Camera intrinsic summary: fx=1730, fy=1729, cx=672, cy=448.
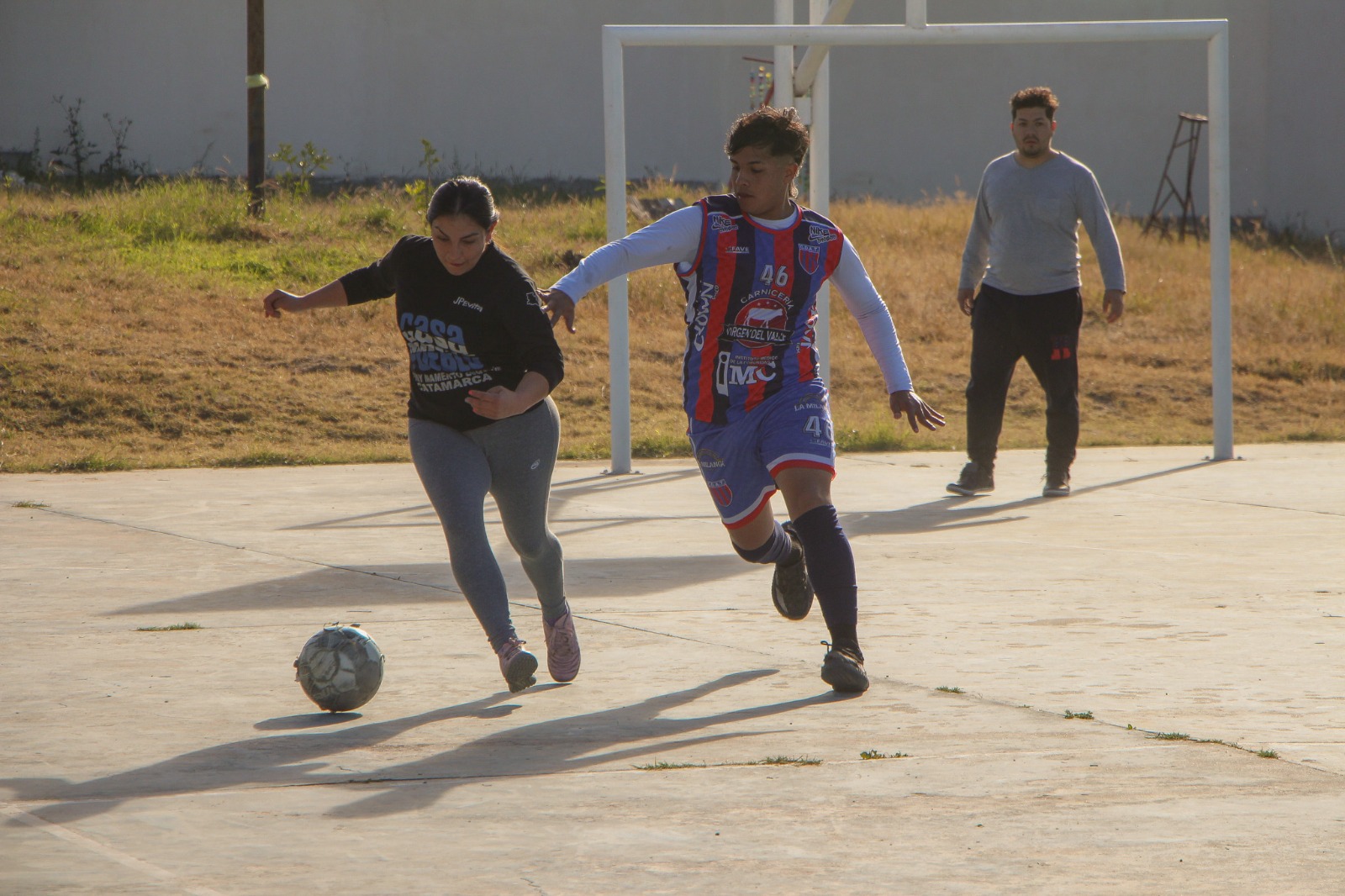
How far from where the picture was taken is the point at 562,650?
505 centimetres

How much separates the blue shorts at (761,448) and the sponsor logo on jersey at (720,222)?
1.72ft

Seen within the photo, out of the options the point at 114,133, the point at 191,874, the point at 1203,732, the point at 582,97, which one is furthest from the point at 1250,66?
the point at 191,874

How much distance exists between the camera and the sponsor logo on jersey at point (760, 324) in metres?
5.19

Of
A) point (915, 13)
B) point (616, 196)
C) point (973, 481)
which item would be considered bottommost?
point (973, 481)

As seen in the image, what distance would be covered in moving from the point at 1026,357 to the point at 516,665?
5425 millimetres

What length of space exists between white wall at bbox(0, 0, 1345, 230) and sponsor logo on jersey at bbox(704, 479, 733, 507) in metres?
17.1

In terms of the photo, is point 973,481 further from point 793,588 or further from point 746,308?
point 746,308

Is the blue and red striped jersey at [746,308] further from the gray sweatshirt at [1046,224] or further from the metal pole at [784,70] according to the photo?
the metal pole at [784,70]

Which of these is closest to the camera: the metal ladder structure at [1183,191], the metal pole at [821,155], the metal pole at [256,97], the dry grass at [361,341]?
the metal pole at [821,155]

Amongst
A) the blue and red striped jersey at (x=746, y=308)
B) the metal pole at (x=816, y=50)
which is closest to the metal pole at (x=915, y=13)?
the metal pole at (x=816, y=50)

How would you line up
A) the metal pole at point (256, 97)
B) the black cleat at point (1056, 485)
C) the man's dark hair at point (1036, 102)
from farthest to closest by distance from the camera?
the metal pole at point (256, 97), the black cleat at point (1056, 485), the man's dark hair at point (1036, 102)

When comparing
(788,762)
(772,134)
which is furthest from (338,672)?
(772,134)

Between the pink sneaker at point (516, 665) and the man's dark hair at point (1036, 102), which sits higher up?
the man's dark hair at point (1036, 102)

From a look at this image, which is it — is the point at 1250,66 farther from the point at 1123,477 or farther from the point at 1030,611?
the point at 1030,611
